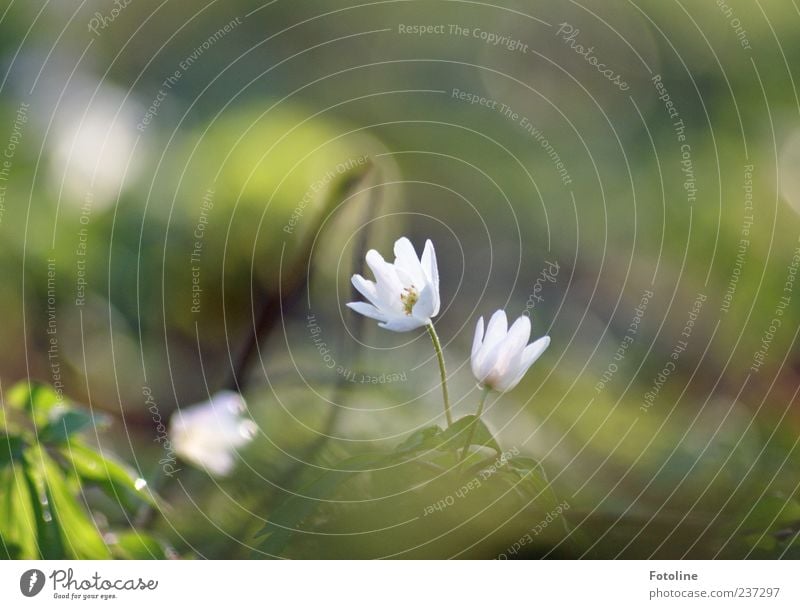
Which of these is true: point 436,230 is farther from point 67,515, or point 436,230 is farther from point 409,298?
point 67,515

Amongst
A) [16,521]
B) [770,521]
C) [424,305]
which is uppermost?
[424,305]

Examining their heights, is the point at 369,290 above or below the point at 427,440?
above

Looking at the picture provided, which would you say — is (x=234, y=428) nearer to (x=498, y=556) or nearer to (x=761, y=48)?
(x=498, y=556)

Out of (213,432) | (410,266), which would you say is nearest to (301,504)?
(213,432)

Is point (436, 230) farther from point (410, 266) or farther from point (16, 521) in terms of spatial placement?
point (16, 521)

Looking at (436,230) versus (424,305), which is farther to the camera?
(436,230)

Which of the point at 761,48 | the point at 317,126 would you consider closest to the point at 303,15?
the point at 317,126

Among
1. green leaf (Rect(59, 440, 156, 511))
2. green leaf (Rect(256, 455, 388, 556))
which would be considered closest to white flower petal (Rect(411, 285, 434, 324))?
green leaf (Rect(256, 455, 388, 556))
